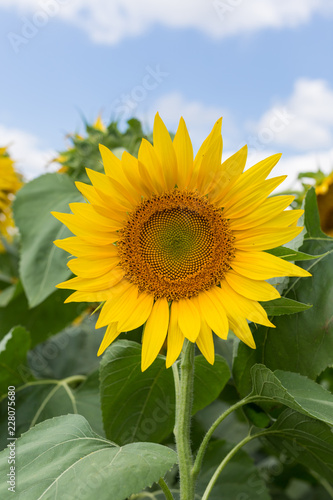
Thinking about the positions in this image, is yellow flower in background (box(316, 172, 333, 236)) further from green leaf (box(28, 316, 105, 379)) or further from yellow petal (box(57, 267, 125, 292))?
yellow petal (box(57, 267, 125, 292))

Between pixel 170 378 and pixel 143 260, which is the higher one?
pixel 143 260

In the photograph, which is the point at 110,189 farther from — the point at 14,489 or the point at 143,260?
the point at 14,489

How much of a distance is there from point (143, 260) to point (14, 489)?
291mm

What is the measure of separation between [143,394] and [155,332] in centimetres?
19

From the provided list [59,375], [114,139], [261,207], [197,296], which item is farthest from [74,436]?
[114,139]

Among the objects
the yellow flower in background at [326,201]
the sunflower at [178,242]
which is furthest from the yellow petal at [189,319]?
the yellow flower in background at [326,201]

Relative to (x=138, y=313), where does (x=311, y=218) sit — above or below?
above

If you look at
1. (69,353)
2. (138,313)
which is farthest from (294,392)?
(69,353)

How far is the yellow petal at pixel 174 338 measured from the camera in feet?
1.89

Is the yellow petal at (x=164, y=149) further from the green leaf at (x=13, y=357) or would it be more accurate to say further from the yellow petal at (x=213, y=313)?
the green leaf at (x=13, y=357)

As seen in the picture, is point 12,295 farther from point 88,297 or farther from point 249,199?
point 249,199

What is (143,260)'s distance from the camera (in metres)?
0.65

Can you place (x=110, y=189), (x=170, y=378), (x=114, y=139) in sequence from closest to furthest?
(x=110, y=189), (x=170, y=378), (x=114, y=139)

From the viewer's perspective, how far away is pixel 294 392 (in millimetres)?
607
